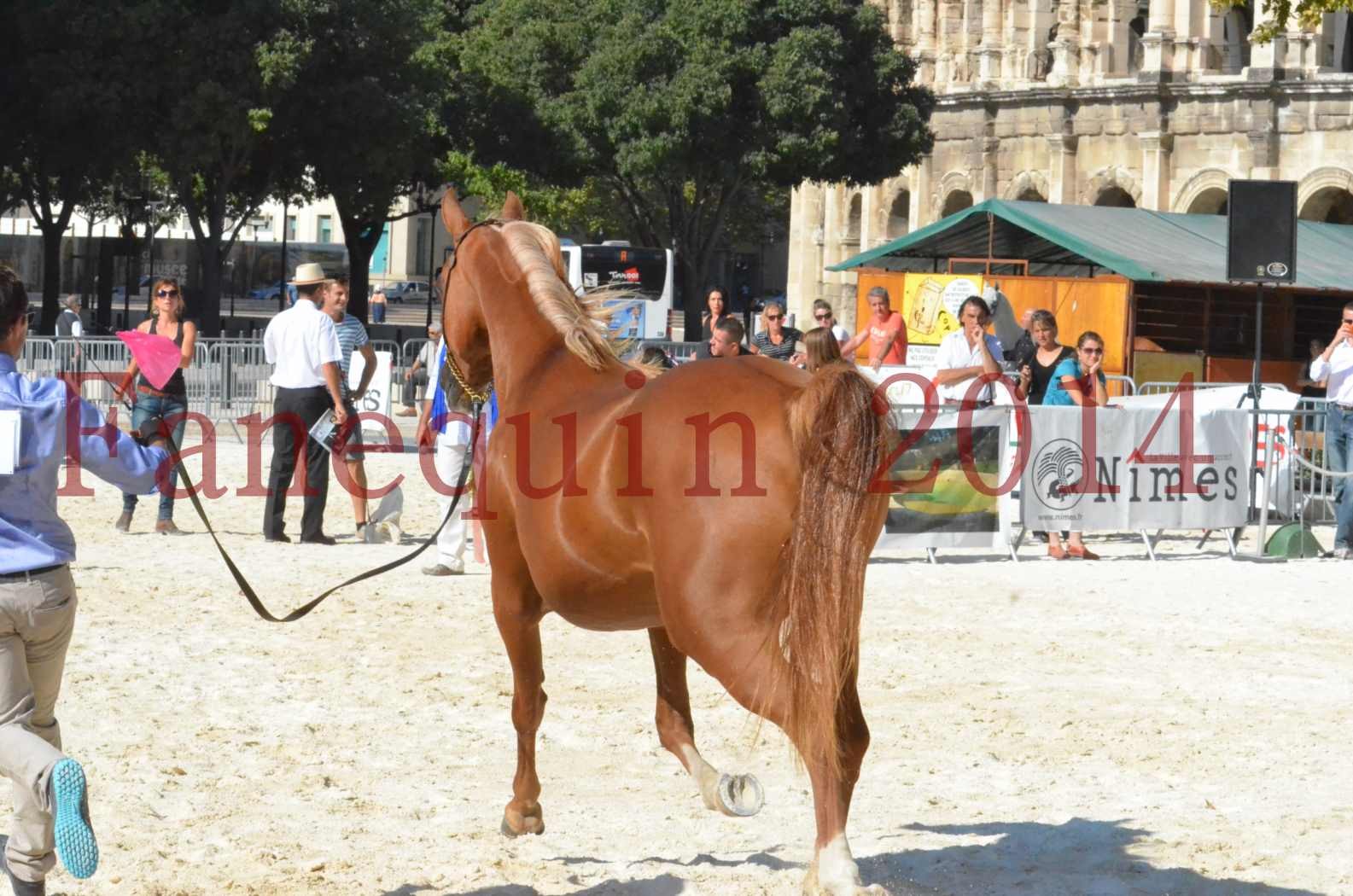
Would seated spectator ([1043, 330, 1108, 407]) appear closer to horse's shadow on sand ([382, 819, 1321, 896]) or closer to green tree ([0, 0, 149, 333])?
horse's shadow on sand ([382, 819, 1321, 896])

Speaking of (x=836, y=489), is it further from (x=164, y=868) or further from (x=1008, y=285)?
(x=1008, y=285)

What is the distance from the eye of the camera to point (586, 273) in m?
47.1

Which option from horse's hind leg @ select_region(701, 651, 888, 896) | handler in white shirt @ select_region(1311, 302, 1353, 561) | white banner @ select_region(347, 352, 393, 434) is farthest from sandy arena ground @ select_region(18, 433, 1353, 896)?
white banner @ select_region(347, 352, 393, 434)

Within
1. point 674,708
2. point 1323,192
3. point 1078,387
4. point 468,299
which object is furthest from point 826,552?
point 1323,192

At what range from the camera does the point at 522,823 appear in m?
6.05

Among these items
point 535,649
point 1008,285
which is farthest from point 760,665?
point 1008,285

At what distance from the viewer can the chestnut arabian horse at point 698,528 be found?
193 inches

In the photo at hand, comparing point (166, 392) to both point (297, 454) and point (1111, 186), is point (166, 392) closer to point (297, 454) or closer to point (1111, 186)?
point (297, 454)

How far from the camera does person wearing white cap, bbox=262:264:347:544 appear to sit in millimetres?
13445

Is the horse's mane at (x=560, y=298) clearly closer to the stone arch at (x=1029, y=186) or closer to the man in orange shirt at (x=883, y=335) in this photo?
the man in orange shirt at (x=883, y=335)

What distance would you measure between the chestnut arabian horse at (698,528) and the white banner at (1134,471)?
8307 mm

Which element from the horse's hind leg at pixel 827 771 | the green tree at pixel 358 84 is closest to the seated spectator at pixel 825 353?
the horse's hind leg at pixel 827 771

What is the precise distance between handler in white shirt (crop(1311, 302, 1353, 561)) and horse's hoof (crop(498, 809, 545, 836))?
412 inches

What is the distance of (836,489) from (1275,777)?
3.29m
